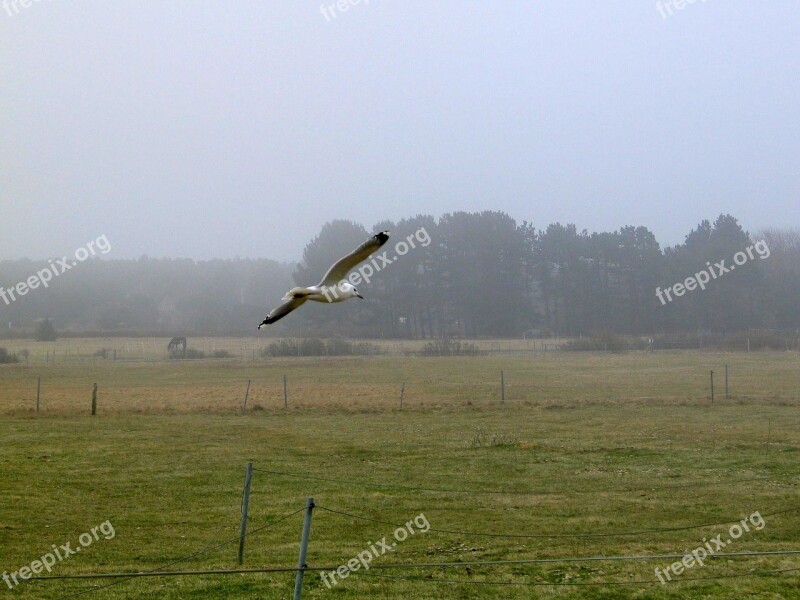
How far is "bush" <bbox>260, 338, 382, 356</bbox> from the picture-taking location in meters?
63.4

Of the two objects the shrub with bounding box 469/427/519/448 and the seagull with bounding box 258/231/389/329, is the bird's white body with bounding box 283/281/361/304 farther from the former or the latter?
the shrub with bounding box 469/427/519/448

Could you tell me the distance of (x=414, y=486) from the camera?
17953mm

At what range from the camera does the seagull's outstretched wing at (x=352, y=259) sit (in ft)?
18.2

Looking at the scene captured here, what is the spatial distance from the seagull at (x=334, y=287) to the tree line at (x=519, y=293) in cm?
6032

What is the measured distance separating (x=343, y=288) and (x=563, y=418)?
82.4ft

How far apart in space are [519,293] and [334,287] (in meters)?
75.9

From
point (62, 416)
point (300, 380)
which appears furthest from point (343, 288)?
point (300, 380)

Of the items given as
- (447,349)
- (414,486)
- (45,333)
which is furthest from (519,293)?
(414,486)

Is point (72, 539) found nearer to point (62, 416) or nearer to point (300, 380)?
point (62, 416)

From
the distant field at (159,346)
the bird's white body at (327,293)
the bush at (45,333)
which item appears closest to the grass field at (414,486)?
the bird's white body at (327,293)

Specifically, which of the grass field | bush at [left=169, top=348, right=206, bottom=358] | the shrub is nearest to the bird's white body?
the grass field

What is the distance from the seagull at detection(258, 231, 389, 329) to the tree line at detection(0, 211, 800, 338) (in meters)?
60.3

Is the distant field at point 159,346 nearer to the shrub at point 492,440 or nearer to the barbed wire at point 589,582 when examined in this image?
the shrub at point 492,440

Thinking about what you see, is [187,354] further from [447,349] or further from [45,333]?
[45,333]
